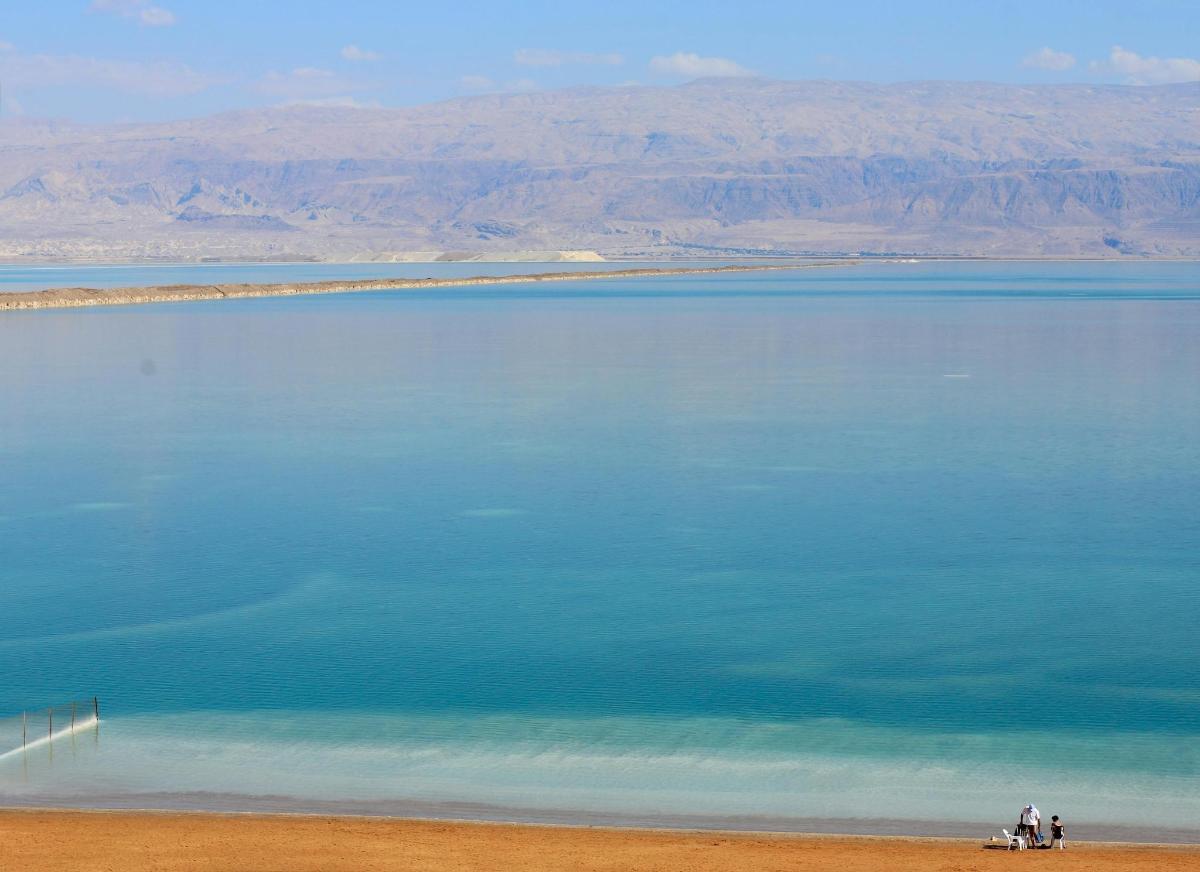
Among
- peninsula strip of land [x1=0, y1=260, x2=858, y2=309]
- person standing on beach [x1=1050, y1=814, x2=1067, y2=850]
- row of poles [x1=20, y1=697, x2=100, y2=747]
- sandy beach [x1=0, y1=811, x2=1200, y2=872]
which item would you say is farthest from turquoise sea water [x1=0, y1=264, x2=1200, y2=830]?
peninsula strip of land [x1=0, y1=260, x2=858, y2=309]

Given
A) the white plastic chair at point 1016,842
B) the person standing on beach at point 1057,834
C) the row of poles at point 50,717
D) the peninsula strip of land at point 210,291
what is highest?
the peninsula strip of land at point 210,291

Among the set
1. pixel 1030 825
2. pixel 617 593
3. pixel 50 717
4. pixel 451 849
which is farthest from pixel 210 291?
pixel 1030 825

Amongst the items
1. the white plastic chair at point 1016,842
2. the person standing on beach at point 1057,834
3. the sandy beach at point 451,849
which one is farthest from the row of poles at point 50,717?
the person standing on beach at point 1057,834

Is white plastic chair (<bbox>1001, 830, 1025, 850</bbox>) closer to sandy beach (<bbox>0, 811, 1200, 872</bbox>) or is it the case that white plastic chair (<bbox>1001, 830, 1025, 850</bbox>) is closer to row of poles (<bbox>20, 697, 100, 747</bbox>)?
sandy beach (<bbox>0, 811, 1200, 872</bbox>)

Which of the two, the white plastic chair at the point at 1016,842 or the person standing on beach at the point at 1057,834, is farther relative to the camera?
the person standing on beach at the point at 1057,834

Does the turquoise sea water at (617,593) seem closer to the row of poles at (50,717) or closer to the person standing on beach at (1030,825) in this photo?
the row of poles at (50,717)

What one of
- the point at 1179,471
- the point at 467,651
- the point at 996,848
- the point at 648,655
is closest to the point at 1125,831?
the point at 996,848

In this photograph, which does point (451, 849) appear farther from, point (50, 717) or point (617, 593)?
point (617, 593)

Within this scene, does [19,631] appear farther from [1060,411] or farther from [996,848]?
[1060,411]
